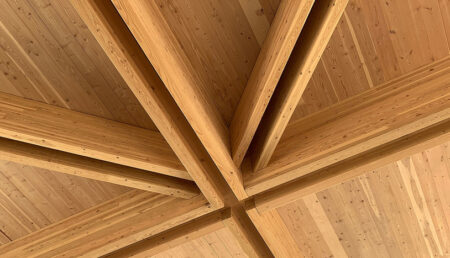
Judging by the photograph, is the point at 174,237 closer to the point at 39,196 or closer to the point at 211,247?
the point at 211,247

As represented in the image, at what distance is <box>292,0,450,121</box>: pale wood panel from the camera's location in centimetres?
387

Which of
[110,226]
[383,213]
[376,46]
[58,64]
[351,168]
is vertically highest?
[58,64]

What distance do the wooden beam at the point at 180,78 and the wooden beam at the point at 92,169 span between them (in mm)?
511

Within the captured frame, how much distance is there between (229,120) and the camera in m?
4.34

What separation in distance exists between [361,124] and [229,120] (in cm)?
103

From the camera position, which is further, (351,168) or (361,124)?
(351,168)

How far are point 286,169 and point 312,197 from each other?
0.68 metres

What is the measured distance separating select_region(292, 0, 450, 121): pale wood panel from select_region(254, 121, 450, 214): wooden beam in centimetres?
50

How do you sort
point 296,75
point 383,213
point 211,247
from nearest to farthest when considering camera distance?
1. point 296,75
2. point 383,213
3. point 211,247

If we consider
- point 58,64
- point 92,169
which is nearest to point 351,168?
point 92,169

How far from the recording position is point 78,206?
4.85 metres

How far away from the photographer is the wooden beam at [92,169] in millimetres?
3755

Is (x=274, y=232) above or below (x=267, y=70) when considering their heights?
below

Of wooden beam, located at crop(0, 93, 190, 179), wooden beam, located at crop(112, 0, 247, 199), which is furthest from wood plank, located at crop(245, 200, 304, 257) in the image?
wooden beam, located at crop(0, 93, 190, 179)
